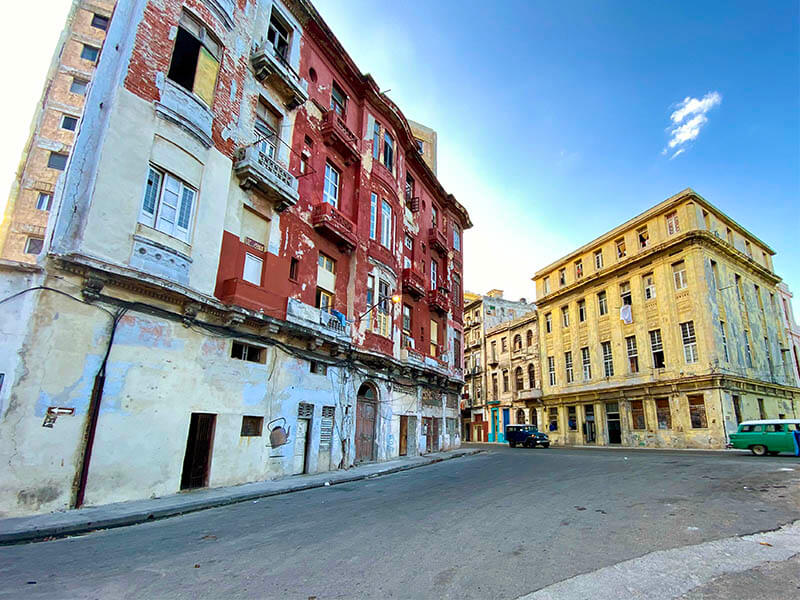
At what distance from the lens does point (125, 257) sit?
415 inches

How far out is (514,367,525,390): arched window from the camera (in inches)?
1835

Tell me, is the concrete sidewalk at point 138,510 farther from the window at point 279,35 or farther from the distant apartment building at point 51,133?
the distant apartment building at point 51,133

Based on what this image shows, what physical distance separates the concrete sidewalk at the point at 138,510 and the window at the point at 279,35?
599 inches

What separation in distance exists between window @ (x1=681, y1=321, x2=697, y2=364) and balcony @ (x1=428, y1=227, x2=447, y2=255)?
1817cm

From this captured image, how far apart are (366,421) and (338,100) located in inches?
599

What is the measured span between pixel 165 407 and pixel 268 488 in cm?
348

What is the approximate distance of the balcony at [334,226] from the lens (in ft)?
57.5

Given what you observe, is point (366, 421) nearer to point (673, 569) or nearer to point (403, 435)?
point (403, 435)

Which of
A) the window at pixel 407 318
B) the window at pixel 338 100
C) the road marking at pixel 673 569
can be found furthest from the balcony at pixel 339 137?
the road marking at pixel 673 569

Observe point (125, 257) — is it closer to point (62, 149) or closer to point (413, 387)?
point (413, 387)

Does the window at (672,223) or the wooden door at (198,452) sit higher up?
the window at (672,223)

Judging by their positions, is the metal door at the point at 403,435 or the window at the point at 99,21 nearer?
the metal door at the point at 403,435

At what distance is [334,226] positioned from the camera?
1783cm

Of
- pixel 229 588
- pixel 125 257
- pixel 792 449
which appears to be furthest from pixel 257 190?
pixel 792 449
